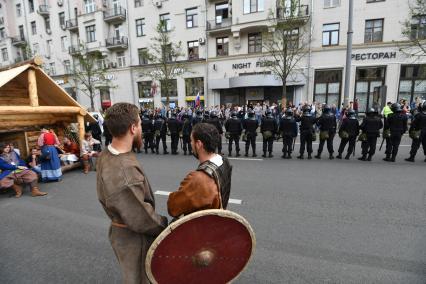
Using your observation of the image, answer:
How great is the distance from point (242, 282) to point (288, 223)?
5.02 ft

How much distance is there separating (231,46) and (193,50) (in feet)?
14.0

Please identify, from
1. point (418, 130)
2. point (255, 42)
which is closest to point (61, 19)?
point (255, 42)

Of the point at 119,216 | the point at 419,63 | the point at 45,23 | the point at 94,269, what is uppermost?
the point at 45,23

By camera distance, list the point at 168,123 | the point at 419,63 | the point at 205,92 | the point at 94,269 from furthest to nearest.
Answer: the point at 205,92, the point at 419,63, the point at 168,123, the point at 94,269

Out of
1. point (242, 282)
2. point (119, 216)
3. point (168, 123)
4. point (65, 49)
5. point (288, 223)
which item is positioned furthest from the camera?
point (65, 49)

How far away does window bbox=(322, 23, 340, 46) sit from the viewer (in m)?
20.1

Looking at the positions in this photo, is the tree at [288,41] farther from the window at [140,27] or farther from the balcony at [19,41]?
the balcony at [19,41]

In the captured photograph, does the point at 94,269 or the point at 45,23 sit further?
the point at 45,23

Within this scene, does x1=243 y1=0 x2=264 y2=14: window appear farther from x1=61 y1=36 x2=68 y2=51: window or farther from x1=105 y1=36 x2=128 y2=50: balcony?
x1=61 y1=36 x2=68 y2=51: window

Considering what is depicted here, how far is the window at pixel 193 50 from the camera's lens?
25656 mm

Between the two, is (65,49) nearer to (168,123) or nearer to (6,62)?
(6,62)

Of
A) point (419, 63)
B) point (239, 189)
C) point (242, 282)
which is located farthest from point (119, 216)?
point (419, 63)

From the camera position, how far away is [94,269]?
9.88ft

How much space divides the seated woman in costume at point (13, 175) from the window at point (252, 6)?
2136cm
